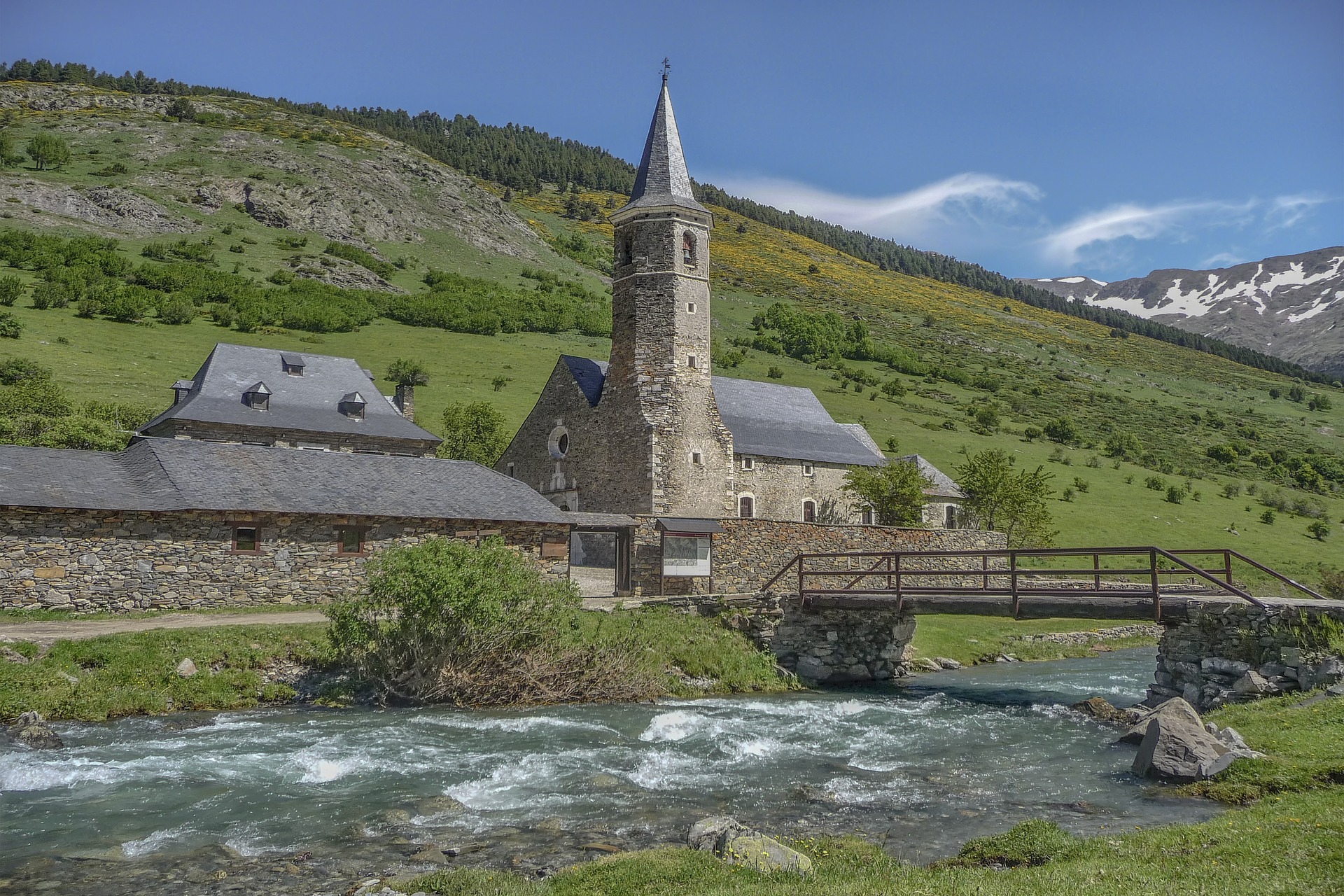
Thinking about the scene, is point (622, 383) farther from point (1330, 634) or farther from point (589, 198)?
point (589, 198)

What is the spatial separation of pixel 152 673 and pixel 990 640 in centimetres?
2547

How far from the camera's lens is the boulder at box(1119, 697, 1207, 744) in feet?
43.9

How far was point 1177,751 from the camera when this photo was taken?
41.0ft

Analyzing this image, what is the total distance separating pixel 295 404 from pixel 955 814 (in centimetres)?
3621

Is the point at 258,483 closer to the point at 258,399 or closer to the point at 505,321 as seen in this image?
the point at 258,399

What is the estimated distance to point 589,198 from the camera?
589 feet

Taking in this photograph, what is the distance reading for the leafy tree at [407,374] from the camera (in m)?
64.9

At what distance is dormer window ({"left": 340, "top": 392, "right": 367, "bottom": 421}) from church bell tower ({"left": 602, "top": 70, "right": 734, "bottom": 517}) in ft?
40.1

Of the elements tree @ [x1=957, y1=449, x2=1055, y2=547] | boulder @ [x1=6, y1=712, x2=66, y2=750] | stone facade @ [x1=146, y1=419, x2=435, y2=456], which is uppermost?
stone facade @ [x1=146, y1=419, x2=435, y2=456]

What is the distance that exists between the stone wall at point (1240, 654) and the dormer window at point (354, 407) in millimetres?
33718

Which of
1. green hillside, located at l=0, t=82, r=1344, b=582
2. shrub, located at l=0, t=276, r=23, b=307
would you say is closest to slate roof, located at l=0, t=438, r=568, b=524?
green hillside, located at l=0, t=82, r=1344, b=582

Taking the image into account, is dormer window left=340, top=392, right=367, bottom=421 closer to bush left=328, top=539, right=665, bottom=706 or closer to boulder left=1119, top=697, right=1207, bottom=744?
bush left=328, top=539, right=665, bottom=706

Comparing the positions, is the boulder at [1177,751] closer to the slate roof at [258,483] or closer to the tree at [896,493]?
the slate roof at [258,483]

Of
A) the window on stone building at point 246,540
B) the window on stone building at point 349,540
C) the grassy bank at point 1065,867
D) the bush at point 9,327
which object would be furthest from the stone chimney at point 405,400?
the grassy bank at point 1065,867
